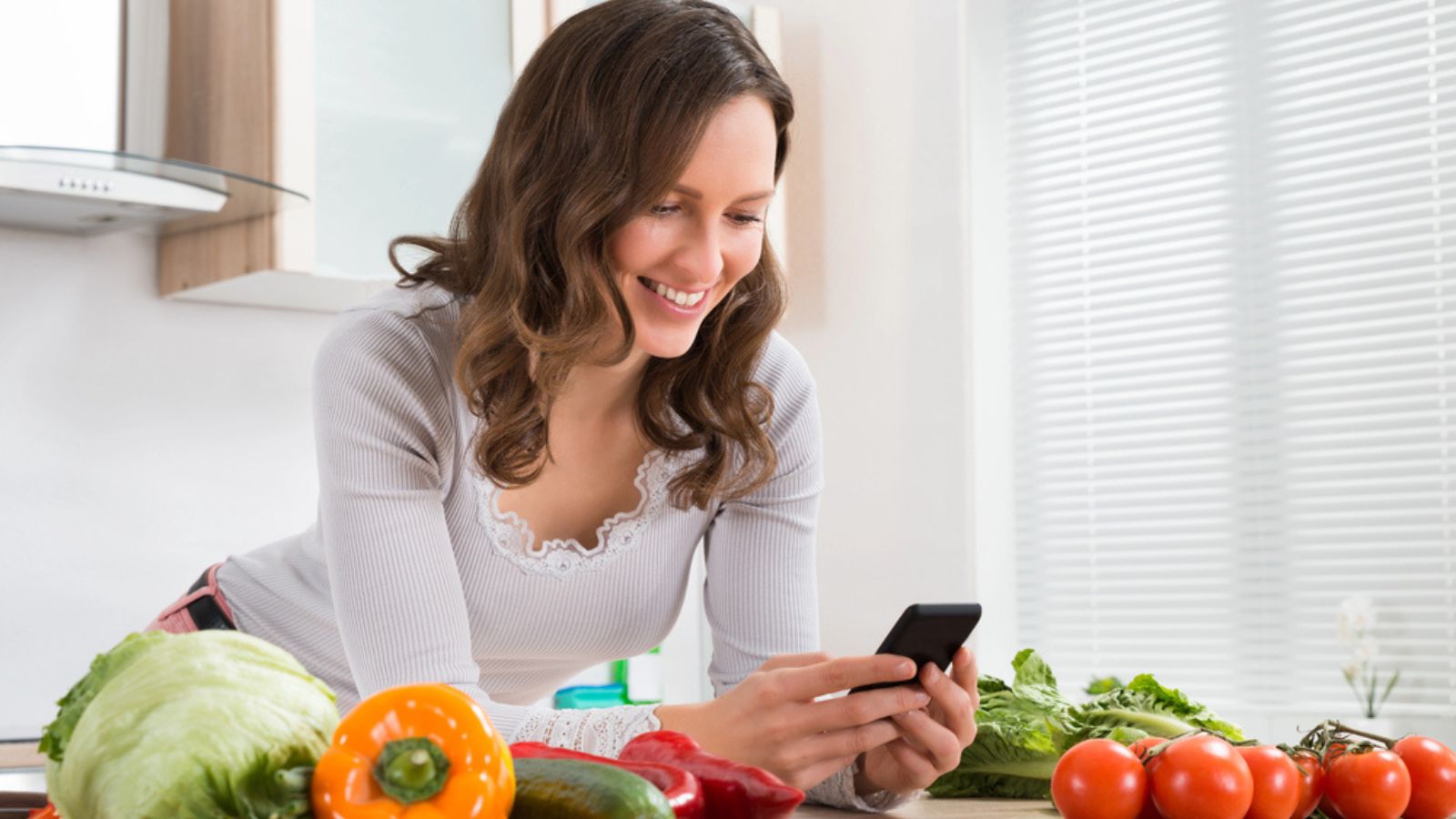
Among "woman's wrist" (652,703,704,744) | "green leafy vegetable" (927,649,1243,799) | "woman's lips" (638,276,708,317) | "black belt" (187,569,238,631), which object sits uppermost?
"woman's lips" (638,276,708,317)

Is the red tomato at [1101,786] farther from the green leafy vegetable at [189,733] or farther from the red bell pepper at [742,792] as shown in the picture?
the green leafy vegetable at [189,733]

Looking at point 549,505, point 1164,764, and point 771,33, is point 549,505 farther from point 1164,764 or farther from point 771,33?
point 771,33

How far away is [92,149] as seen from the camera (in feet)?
6.71

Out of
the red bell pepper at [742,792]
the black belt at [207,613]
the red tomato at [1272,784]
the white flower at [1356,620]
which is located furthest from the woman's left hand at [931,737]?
the white flower at [1356,620]

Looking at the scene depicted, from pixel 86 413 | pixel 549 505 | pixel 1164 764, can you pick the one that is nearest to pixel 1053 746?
pixel 1164 764

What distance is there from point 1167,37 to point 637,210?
87.8 inches

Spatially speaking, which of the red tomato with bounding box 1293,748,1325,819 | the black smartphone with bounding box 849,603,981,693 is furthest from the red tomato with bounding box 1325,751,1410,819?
the black smartphone with bounding box 849,603,981,693

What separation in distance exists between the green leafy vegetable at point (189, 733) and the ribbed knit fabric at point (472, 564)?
0.68 m

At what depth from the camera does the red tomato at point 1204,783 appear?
893mm

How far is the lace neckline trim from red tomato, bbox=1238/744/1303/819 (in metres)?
0.74

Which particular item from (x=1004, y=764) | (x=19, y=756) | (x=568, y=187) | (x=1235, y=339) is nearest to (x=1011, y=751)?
(x=1004, y=764)

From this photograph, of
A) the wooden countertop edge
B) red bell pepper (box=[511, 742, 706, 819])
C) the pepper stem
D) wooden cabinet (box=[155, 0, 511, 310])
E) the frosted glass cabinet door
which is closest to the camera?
the pepper stem

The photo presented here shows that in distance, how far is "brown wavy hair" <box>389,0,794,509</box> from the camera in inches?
50.6

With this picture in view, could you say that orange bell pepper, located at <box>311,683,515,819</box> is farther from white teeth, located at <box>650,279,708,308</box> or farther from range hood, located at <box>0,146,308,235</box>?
range hood, located at <box>0,146,308,235</box>
